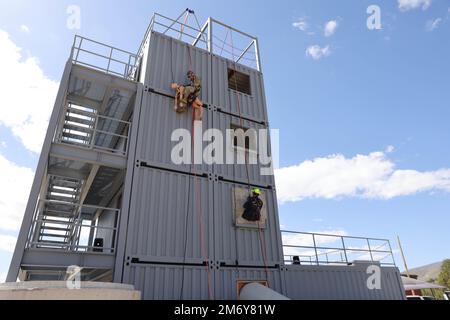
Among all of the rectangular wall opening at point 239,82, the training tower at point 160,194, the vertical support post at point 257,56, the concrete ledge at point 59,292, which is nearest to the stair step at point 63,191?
the training tower at point 160,194

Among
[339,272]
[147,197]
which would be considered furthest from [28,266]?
[339,272]

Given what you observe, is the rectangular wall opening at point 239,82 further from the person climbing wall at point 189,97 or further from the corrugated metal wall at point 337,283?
the corrugated metal wall at point 337,283

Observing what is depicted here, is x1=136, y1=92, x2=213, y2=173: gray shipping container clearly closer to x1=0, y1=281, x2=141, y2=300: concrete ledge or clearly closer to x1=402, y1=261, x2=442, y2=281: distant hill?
x1=0, y1=281, x2=141, y2=300: concrete ledge

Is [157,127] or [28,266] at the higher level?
[157,127]

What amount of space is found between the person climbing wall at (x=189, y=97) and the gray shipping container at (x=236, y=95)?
1.06 metres

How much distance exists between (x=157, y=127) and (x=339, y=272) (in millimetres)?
8076

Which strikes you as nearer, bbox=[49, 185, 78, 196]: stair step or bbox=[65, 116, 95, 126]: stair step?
bbox=[65, 116, 95, 126]: stair step

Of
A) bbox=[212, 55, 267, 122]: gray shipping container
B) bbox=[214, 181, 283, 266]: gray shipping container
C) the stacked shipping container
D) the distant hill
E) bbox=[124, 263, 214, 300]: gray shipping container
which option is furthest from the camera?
the distant hill

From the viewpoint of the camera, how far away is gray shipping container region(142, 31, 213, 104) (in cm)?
1012

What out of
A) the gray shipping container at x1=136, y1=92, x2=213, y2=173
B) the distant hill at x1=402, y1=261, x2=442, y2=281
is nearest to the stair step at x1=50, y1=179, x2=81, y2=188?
the gray shipping container at x1=136, y1=92, x2=213, y2=173

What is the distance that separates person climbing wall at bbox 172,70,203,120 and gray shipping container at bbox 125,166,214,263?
2.32 metres
